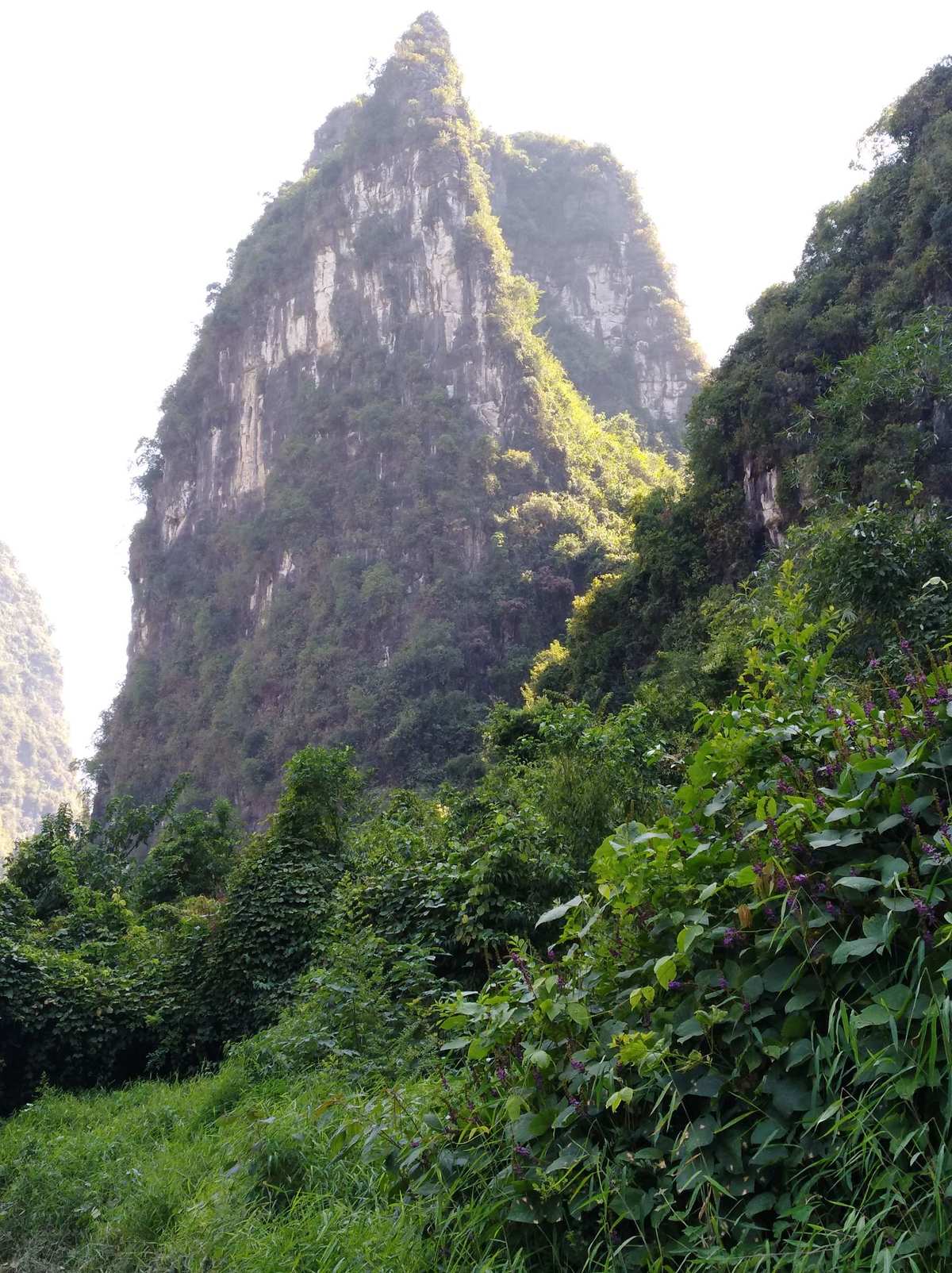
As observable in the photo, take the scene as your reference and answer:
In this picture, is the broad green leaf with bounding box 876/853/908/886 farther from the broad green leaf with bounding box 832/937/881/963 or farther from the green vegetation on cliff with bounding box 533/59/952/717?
the green vegetation on cliff with bounding box 533/59/952/717

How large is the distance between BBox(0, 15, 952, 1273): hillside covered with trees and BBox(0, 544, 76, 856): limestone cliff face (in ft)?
295

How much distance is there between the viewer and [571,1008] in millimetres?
2121

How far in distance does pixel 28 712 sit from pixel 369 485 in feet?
248

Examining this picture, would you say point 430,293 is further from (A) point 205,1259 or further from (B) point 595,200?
(A) point 205,1259

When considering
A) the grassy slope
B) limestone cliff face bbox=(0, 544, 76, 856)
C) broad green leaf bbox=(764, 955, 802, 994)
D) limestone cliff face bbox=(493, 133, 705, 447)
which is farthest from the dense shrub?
limestone cliff face bbox=(0, 544, 76, 856)

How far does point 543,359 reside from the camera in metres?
50.2

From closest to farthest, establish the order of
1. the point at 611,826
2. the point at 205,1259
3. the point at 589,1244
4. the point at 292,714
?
the point at 589,1244
the point at 205,1259
the point at 611,826
the point at 292,714

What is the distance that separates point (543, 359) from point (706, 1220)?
51314 mm

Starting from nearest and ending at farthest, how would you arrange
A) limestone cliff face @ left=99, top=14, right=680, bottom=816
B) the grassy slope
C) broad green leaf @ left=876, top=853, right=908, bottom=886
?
broad green leaf @ left=876, top=853, right=908, bottom=886 → the grassy slope → limestone cliff face @ left=99, top=14, right=680, bottom=816

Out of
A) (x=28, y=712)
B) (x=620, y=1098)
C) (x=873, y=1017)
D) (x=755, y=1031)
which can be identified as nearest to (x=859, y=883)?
(x=873, y=1017)

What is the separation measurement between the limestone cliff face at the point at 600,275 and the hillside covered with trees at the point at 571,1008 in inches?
2203

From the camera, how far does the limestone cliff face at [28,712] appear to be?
9500cm

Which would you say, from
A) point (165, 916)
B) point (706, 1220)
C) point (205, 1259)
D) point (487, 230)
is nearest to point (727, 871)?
point (706, 1220)

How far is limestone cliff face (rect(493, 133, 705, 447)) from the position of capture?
64938mm
